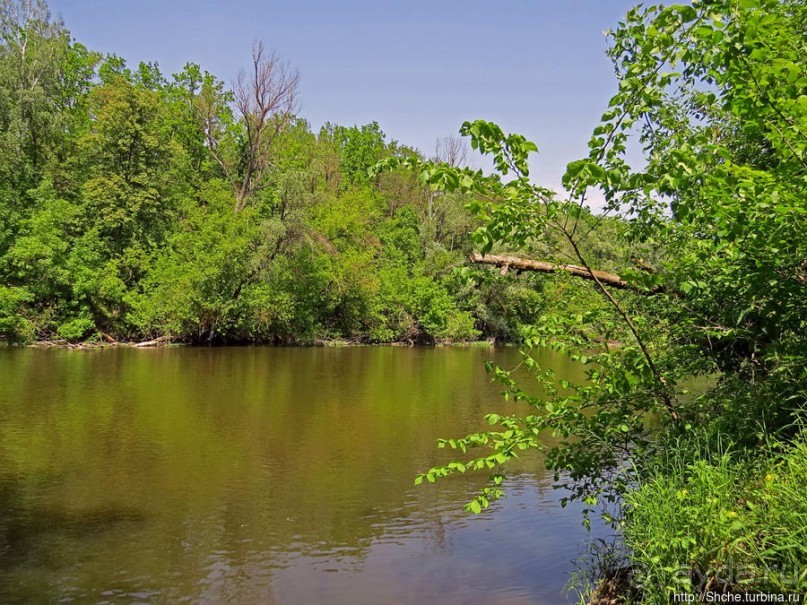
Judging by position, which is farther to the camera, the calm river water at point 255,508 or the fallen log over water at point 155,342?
the fallen log over water at point 155,342

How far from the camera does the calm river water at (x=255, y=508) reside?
6.11m

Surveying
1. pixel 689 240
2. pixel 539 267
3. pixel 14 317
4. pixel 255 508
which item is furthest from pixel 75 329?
pixel 689 240

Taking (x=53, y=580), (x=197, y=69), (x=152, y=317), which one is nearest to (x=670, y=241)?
(x=53, y=580)

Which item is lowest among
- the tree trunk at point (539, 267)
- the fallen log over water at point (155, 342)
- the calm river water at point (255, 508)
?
the calm river water at point (255, 508)

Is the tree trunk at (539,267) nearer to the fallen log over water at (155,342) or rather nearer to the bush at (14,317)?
the bush at (14,317)

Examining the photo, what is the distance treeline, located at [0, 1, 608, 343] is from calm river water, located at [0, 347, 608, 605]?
56.9 feet

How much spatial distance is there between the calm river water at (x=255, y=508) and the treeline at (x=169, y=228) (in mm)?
17356

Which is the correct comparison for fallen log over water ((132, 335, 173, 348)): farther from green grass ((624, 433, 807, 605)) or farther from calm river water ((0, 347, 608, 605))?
green grass ((624, 433, 807, 605))

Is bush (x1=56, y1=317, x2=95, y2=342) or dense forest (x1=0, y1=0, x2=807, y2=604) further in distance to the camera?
bush (x1=56, y1=317, x2=95, y2=342)

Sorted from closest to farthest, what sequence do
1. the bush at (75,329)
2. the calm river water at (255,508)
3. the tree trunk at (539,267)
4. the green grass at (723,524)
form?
1. the green grass at (723,524)
2. the tree trunk at (539,267)
3. the calm river water at (255,508)
4. the bush at (75,329)

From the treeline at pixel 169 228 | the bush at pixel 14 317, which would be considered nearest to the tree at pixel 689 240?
the treeline at pixel 169 228

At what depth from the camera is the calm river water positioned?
6.11 m

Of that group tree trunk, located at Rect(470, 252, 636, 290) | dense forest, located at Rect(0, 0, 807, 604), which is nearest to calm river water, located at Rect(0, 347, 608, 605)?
dense forest, located at Rect(0, 0, 807, 604)

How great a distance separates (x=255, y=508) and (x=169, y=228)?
34.9 m
